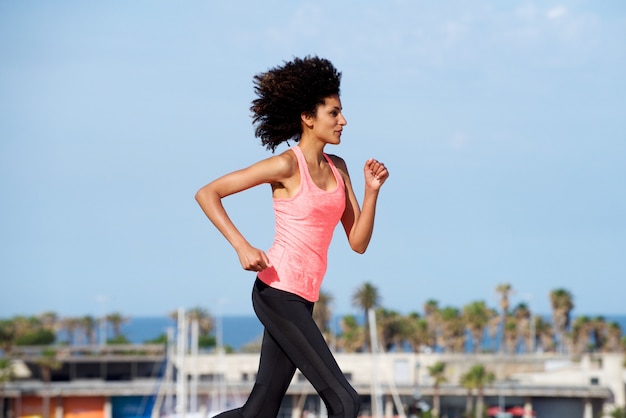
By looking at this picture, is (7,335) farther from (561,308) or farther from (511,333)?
(561,308)

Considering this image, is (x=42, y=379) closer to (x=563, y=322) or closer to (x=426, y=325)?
(x=426, y=325)

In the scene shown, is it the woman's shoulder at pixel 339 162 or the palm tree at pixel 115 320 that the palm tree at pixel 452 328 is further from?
the woman's shoulder at pixel 339 162

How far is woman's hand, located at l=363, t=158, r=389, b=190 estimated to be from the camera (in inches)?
266

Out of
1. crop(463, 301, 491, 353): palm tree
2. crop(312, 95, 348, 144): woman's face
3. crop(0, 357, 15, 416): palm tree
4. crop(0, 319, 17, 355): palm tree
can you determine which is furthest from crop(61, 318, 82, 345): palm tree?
crop(312, 95, 348, 144): woman's face

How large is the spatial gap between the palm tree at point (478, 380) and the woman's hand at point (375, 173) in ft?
308

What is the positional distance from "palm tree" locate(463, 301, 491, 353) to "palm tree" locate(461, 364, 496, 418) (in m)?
26.7

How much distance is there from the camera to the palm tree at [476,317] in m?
128

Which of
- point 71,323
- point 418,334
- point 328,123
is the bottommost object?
point 418,334

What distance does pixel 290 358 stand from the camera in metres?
6.42

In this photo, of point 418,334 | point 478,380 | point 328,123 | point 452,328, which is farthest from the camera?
point 452,328

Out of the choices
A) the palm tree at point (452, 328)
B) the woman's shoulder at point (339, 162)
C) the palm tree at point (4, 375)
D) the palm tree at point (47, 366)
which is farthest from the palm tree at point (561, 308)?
the woman's shoulder at point (339, 162)

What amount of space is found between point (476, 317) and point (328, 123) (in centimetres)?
12274

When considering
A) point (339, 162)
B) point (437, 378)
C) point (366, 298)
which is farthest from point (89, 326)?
point (339, 162)

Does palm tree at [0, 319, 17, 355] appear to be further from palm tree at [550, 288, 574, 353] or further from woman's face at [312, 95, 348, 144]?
woman's face at [312, 95, 348, 144]
